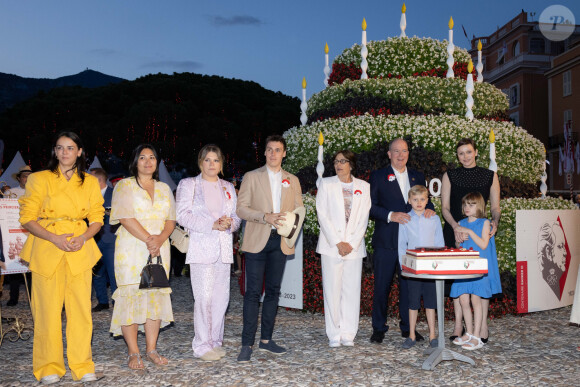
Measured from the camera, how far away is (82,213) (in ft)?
15.7

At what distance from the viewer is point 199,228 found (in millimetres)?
5277

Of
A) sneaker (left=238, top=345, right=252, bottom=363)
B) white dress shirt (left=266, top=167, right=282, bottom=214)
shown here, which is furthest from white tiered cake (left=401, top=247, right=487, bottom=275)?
sneaker (left=238, top=345, right=252, bottom=363)

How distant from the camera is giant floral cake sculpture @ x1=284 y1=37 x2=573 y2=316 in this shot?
7.76 m

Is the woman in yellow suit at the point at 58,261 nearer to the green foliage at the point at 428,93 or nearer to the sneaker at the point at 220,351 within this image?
A: the sneaker at the point at 220,351

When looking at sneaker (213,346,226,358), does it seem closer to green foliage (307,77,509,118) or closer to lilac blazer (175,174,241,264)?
lilac blazer (175,174,241,264)

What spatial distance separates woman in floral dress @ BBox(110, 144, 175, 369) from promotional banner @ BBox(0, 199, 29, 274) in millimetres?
2928

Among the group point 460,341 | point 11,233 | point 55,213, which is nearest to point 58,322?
point 55,213

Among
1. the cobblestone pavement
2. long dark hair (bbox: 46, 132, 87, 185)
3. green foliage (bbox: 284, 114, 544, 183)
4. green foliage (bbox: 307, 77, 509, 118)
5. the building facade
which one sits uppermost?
the building facade

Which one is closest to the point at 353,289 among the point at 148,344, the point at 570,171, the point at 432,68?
the point at 148,344

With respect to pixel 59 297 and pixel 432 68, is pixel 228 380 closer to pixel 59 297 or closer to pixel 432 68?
pixel 59 297

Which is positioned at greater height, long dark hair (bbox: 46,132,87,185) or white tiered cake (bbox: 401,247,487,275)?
long dark hair (bbox: 46,132,87,185)

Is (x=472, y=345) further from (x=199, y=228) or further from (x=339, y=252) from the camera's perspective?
(x=199, y=228)

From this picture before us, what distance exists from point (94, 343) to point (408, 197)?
4.02 m

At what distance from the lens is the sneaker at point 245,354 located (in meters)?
5.28
